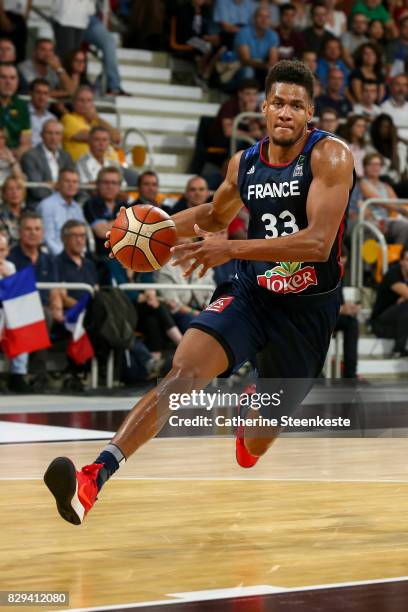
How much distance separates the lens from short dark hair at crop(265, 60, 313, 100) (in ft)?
18.3

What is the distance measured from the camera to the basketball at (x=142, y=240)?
5.44 meters

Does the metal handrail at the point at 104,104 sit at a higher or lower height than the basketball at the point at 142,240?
lower

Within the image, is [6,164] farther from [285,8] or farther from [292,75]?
[292,75]

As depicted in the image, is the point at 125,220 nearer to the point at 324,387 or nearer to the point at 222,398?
the point at 222,398

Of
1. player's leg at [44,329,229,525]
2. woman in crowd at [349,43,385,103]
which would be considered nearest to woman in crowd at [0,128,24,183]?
woman in crowd at [349,43,385,103]

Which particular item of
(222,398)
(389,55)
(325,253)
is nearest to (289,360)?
(325,253)

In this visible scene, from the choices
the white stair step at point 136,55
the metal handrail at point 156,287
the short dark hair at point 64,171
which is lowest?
the metal handrail at point 156,287

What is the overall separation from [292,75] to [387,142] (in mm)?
9924

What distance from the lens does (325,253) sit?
5.27 metres

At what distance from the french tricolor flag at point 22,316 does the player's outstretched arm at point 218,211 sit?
4.64 meters

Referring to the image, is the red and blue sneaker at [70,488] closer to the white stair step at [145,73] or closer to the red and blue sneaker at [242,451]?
the red and blue sneaker at [242,451]

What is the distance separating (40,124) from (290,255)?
320 inches

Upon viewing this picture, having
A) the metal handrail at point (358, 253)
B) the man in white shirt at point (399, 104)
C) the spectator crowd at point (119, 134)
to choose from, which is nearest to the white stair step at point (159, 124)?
the spectator crowd at point (119, 134)

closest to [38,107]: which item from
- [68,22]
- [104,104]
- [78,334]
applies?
[68,22]
